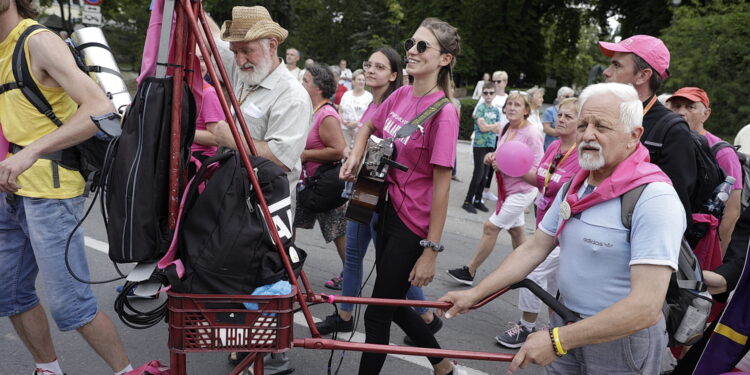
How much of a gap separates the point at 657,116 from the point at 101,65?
2.85 meters

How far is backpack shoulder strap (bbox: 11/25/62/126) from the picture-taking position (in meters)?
2.62

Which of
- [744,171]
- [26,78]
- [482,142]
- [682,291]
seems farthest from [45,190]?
[482,142]

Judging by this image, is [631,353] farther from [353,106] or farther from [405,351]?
[353,106]

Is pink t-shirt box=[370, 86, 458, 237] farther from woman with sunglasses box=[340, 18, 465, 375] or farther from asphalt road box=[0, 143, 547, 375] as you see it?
asphalt road box=[0, 143, 547, 375]

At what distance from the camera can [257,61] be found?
126 inches

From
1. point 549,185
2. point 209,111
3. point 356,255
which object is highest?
point 209,111

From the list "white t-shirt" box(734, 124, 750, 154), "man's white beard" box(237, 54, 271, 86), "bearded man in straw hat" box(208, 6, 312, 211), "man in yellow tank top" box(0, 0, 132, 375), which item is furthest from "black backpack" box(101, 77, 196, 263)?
"white t-shirt" box(734, 124, 750, 154)

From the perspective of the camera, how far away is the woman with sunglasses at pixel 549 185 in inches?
149

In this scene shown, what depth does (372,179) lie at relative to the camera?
123 inches

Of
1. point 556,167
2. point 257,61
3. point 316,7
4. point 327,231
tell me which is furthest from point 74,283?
point 316,7

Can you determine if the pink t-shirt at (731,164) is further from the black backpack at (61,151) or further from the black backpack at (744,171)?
the black backpack at (61,151)

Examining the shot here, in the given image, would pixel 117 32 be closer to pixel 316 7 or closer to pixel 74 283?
pixel 316 7

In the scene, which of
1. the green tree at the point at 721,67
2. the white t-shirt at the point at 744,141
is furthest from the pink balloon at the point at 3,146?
the green tree at the point at 721,67

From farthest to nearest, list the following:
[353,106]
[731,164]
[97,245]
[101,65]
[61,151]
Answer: [353,106] < [97,245] < [731,164] < [101,65] < [61,151]
